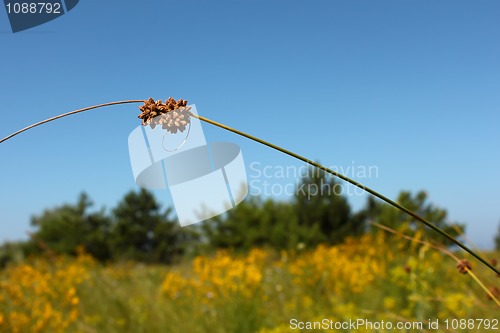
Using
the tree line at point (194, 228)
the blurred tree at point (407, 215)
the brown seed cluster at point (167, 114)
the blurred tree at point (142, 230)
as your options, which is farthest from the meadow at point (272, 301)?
the blurred tree at point (142, 230)

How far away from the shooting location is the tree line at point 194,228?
12711mm

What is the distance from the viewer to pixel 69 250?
1580 centimetres

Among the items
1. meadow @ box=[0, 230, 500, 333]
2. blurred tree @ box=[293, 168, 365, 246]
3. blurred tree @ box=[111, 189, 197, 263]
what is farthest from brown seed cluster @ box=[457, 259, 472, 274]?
blurred tree @ box=[111, 189, 197, 263]

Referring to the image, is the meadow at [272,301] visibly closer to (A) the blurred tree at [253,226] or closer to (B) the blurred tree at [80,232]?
(A) the blurred tree at [253,226]

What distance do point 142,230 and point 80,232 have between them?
2.27 metres

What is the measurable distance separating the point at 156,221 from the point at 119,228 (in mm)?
1365

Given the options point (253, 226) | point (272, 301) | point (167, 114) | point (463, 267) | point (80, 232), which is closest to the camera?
point (167, 114)

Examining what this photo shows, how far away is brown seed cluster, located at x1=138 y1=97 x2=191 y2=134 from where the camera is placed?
0.68 metres

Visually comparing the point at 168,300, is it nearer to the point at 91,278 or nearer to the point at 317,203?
the point at 91,278

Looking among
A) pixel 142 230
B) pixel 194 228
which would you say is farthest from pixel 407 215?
pixel 142 230

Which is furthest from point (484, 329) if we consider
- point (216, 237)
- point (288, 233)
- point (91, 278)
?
point (216, 237)

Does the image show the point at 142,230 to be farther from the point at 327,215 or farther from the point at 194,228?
the point at 327,215

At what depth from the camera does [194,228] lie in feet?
48.8

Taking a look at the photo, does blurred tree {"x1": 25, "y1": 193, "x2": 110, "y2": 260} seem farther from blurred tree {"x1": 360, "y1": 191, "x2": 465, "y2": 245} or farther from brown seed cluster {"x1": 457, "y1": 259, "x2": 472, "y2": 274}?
brown seed cluster {"x1": 457, "y1": 259, "x2": 472, "y2": 274}
